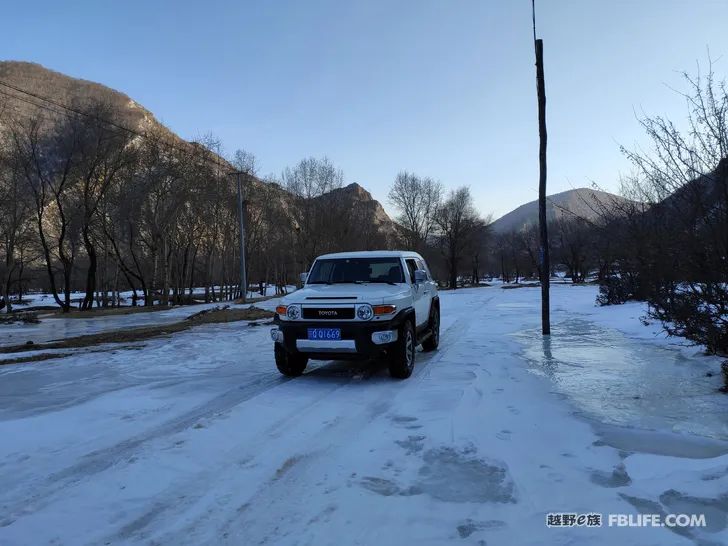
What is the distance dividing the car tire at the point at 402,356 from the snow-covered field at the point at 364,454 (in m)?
0.18

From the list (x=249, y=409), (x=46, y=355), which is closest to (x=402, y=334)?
(x=249, y=409)

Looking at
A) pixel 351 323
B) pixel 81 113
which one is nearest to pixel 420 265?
pixel 351 323

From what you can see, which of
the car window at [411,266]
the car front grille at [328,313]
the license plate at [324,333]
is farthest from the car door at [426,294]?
the license plate at [324,333]

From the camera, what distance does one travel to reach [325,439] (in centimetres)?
479

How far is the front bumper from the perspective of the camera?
686 centimetres

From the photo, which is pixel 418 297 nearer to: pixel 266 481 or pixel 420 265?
pixel 420 265

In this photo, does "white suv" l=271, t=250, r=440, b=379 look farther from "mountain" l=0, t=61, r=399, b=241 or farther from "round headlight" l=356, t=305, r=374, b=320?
"mountain" l=0, t=61, r=399, b=241

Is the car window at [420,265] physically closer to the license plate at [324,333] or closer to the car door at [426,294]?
the car door at [426,294]

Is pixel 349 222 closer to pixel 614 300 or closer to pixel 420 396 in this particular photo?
pixel 614 300

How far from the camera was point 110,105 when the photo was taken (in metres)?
35.4

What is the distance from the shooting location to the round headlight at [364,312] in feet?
22.7

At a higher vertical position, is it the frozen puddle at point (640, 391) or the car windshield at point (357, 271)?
the car windshield at point (357, 271)

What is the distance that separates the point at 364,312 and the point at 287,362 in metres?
1.59

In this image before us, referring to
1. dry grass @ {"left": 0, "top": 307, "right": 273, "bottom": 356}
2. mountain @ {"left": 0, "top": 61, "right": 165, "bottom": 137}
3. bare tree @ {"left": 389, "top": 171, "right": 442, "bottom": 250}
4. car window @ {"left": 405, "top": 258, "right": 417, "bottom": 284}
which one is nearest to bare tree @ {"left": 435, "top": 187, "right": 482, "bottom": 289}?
bare tree @ {"left": 389, "top": 171, "right": 442, "bottom": 250}
